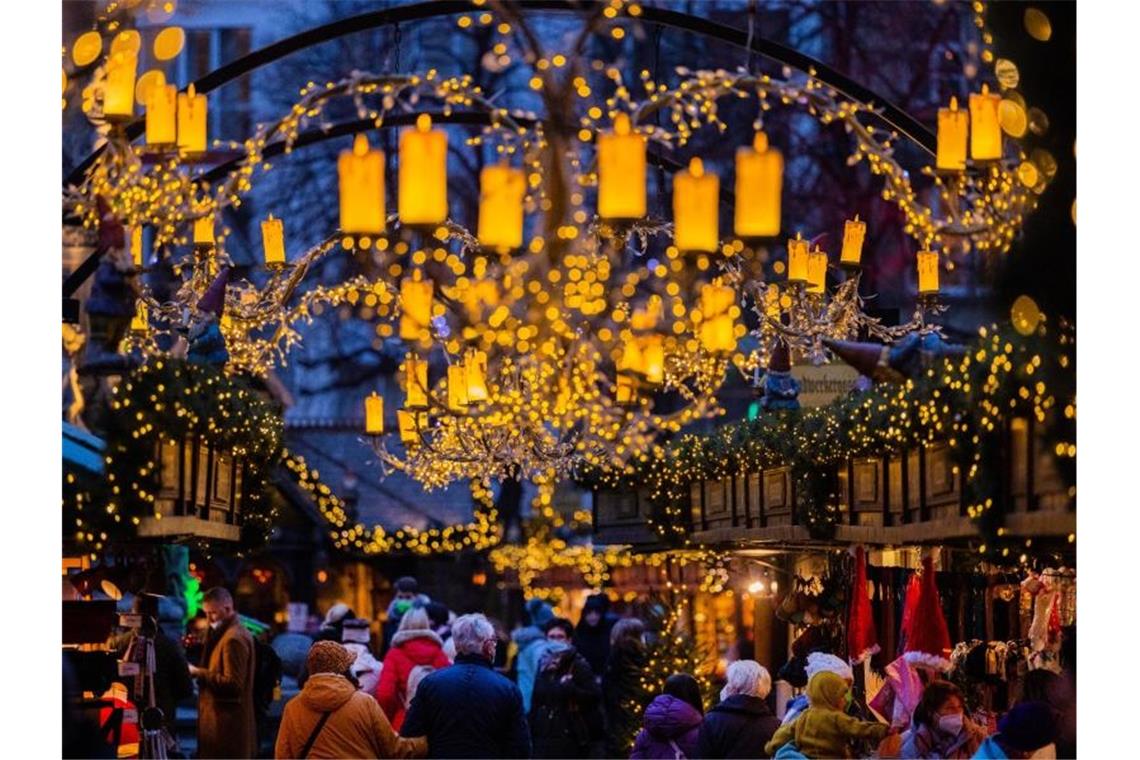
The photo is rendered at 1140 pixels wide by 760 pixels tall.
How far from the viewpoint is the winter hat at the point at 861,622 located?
1104 centimetres

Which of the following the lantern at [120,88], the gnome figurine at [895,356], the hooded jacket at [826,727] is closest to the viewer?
the lantern at [120,88]

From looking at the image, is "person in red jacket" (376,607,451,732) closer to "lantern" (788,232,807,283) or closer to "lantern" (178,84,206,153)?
"lantern" (788,232,807,283)

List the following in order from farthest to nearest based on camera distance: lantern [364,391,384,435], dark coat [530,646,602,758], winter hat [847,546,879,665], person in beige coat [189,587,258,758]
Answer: lantern [364,391,384,435]
dark coat [530,646,602,758]
winter hat [847,546,879,665]
person in beige coat [189,587,258,758]

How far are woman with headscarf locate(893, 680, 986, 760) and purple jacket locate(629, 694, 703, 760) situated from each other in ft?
3.94

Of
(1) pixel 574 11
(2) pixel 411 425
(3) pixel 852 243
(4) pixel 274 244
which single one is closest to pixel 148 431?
(4) pixel 274 244

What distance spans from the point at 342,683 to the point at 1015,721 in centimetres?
260

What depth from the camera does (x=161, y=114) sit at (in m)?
7.87

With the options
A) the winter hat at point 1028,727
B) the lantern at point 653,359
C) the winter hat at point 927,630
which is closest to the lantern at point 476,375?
the lantern at point 653,359

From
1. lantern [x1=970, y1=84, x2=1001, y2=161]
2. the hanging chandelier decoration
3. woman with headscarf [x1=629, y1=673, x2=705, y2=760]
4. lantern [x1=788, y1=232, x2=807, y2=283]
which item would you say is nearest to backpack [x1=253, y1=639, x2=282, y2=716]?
the hanging chandelier decoration

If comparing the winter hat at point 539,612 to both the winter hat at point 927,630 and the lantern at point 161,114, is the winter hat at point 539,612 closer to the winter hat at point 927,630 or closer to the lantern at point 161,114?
the winter hat at point 927,630

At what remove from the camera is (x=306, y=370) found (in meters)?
26.3

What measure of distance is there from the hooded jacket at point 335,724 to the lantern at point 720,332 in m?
2.78

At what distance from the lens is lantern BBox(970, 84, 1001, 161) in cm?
752

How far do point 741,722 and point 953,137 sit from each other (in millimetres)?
2629
